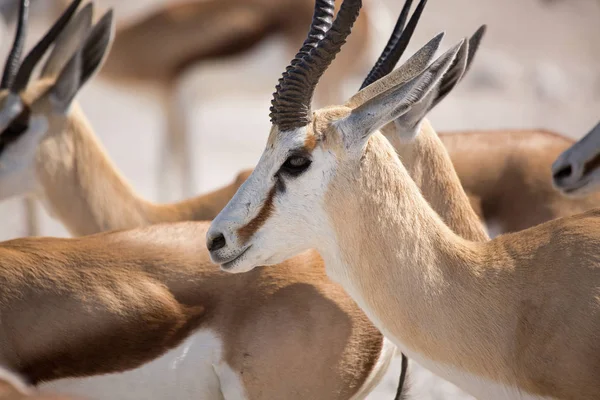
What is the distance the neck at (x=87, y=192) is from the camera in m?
4.58

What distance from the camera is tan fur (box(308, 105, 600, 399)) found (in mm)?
2709

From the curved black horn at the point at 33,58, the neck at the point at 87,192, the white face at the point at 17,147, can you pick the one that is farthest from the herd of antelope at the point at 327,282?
the curved black horn at the point at 33,58

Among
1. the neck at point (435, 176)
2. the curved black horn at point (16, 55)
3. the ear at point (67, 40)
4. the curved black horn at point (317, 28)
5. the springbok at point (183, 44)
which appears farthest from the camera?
the springbok at point (183, 44)

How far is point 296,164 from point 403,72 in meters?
0.43

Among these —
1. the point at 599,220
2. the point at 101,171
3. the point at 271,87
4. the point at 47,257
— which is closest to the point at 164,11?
the point at 271,87

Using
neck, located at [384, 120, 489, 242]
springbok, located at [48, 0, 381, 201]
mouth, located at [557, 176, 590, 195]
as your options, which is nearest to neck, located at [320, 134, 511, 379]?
neck, located at [384, 120, 489, 242]

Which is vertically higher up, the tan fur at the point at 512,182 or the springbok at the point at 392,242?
the springbok at the point at 392,242

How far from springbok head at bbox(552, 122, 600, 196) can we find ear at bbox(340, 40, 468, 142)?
1.43 m

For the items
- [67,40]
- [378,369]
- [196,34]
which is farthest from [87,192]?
[196,34]

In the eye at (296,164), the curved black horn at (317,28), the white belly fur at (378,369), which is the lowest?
the white belly fur at (378,369)

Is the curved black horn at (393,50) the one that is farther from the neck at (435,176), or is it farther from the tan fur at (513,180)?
the tan fur at (513,180)

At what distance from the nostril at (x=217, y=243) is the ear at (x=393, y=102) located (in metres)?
0.46

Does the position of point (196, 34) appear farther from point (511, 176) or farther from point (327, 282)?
point (327, 282)

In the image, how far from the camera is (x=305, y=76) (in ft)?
9.55
